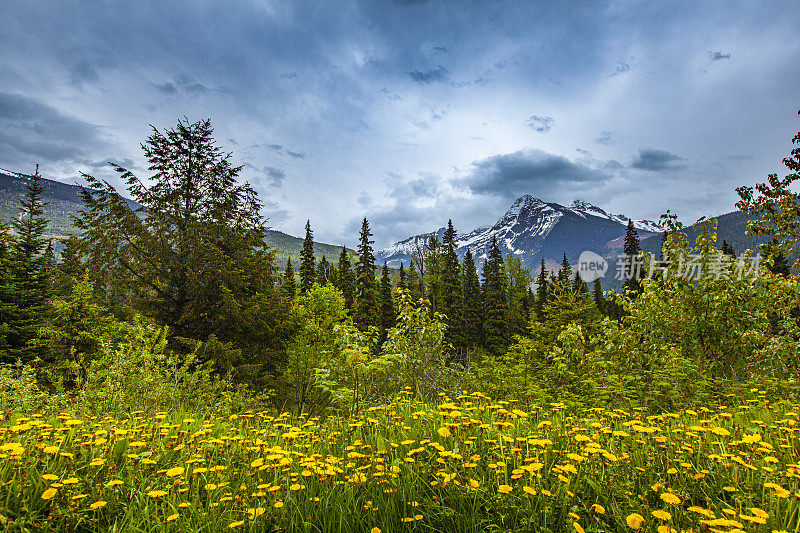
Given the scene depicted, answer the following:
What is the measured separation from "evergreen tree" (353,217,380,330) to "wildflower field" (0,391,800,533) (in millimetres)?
32464

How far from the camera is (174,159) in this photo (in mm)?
15906

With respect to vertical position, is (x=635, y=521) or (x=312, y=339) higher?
(x=635, y=521)

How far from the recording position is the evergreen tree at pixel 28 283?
2355 centimetres

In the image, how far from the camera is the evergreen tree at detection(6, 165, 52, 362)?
927 inches

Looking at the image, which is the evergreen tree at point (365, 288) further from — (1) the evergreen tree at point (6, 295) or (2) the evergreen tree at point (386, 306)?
(1) the evergreen tree at point (6, 295)

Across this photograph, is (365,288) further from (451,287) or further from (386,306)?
(451,287)

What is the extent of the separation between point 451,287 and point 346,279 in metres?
11.6

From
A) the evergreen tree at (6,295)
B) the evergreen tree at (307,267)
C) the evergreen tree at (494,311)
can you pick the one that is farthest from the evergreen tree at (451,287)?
the evergreen tree at (6,295)

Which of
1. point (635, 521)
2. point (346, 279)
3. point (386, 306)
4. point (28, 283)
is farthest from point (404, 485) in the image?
point (346, 279)

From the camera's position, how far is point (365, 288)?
3862 centimetres

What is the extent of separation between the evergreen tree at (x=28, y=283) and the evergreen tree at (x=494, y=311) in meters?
35.0

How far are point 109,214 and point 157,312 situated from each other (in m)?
3.95

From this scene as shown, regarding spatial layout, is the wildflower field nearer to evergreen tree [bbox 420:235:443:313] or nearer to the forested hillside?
the forested hillside

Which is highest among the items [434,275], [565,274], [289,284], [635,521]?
[565,274]
